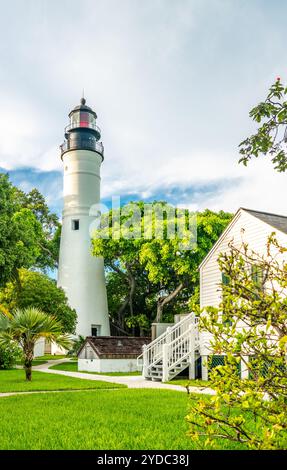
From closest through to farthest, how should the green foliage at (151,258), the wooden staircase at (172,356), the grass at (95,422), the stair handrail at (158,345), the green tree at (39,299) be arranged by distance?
the grass at (95,422), the wooden staircase at (172,356), the stair handrail at (158,345), the green tree at (39,299), the green foliage at (151,258)

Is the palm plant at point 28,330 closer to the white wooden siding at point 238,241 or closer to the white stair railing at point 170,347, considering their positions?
the white stair railing at point 170,347

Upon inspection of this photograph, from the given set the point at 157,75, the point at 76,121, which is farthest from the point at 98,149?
the point at 157,75

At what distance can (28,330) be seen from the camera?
15797 mm

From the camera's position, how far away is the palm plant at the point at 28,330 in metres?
15.7

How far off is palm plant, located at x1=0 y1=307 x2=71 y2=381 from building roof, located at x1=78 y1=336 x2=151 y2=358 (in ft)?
17.5

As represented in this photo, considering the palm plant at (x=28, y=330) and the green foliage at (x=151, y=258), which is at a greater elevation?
the green foliage at (x=151, y=258)

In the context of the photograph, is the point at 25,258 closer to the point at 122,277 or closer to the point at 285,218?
the point at 285,218

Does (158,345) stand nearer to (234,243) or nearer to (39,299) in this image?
(234,243)

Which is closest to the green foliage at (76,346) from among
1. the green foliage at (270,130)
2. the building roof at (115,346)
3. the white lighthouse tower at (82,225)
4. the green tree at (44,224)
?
the white lighthouse tower at (82,225)

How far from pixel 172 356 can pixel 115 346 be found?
632cm

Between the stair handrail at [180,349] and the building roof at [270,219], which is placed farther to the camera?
the stair handrail at [180,349]

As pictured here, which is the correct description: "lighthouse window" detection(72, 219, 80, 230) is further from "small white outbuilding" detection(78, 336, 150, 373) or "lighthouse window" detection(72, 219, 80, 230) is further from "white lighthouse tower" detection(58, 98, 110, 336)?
"small white outbuilding" detection(78, 336, 150, 373)

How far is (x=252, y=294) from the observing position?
3473mm

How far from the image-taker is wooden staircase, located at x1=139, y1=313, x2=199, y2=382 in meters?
16.0
